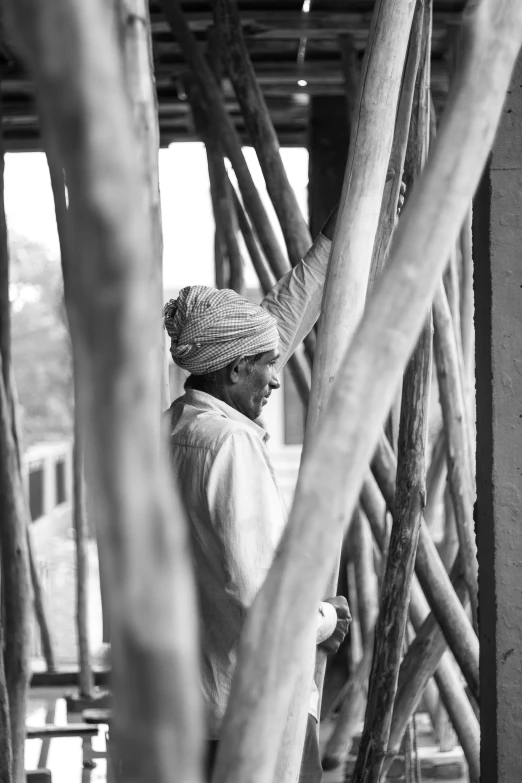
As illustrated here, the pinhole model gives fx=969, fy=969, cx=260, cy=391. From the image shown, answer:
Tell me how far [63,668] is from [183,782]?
20.3 ft

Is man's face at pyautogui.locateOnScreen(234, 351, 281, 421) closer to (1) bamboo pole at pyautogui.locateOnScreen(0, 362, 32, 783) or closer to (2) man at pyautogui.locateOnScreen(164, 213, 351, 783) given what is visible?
(2) man at pyautogui.locateOnScreen(164, 213, 351, 783)

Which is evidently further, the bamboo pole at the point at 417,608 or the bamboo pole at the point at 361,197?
the bamboo pole at the point at 417,608

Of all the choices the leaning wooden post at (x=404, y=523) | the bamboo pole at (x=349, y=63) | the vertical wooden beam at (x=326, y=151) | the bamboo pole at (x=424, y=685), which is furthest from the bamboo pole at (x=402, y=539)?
the vertical wooden beam at (x=326, y=151)

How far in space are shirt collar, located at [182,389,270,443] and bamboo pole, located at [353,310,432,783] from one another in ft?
2.51

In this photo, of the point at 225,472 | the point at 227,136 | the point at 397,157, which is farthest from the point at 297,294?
the point at 227,136

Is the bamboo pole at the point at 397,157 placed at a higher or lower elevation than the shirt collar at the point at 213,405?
higher

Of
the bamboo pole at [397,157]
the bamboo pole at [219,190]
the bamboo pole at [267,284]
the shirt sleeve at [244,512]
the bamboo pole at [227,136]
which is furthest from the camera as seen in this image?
the bamboo pole at [219,190]

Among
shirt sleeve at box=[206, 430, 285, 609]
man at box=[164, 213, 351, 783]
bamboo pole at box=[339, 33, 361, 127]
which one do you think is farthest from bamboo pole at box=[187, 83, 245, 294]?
shirt sleeve at box=[206, 430, 285, 609]

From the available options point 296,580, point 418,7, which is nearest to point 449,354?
point 418,7

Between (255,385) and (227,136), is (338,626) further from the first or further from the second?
(227,136)

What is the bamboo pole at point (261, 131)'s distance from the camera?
389cm

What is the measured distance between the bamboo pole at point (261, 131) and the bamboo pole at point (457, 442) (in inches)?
26.6

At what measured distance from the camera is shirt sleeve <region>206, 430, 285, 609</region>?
6.37ft

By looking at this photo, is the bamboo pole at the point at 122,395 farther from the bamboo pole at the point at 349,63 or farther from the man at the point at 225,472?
the bamboo pole at the point at 349,63
